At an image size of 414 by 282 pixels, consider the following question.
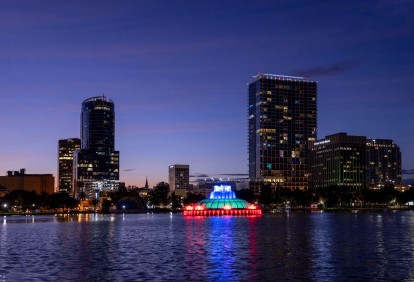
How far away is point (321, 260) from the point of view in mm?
66750

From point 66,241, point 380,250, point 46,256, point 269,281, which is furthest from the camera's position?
point 66,241

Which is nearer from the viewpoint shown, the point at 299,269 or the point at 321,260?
Result: the point at 299,269

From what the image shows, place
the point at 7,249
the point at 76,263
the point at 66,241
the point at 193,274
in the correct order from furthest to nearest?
the point at 66,241
the point at 7,249
the point at 76,263
the point at 193,274

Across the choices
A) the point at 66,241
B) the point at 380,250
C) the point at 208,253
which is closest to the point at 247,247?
the point at 208,253

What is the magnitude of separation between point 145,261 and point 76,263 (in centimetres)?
712

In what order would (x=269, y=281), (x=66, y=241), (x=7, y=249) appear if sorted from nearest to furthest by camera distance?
(x=269, y=281), (x=7, y=249), (x=66, y=241)

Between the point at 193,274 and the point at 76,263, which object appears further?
the point at 76,263

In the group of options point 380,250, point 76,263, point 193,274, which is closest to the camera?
point 193,274

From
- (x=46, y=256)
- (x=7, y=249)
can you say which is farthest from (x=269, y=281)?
(x=7, y=249)

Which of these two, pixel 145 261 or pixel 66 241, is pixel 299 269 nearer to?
pixel 145 261

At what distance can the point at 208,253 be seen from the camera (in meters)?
74.8

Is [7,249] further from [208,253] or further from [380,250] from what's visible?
[380,250]

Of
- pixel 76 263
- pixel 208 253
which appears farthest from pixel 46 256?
pixel 208 253

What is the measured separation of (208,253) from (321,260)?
1437cm
